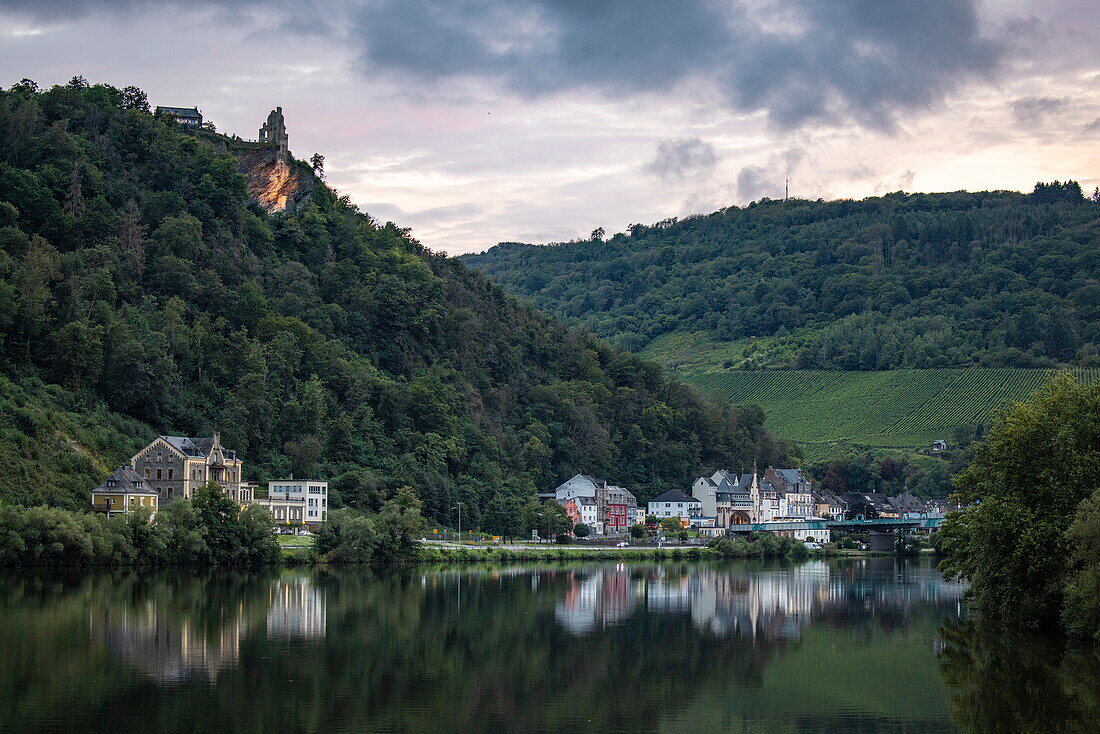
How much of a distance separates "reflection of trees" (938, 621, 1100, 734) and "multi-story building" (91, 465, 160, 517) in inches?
2130

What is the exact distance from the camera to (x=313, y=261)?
143m

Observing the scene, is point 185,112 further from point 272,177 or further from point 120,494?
point 120,494

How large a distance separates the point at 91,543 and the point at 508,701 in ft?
143

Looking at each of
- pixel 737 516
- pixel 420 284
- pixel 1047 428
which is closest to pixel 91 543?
pixel 1047 428

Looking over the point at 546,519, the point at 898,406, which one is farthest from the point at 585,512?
the point at 898,406

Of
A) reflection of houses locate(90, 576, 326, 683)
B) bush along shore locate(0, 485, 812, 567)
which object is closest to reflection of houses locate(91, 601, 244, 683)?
reflection of houses locate(90, 576, 326, 683)

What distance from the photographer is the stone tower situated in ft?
488

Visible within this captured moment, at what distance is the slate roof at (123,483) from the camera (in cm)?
8719

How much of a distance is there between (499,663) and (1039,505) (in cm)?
1891

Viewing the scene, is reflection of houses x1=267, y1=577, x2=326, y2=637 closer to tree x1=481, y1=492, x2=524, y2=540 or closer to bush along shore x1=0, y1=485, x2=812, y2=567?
bush along shore x1=0, y1=485, x2=812, y2=567

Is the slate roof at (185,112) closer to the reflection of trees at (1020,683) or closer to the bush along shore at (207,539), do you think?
the bush along shore at (207,539)

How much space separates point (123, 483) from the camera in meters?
87.9

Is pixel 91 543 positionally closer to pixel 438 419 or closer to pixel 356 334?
pixel 438 419

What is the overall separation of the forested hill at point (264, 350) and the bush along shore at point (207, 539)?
7666mm
